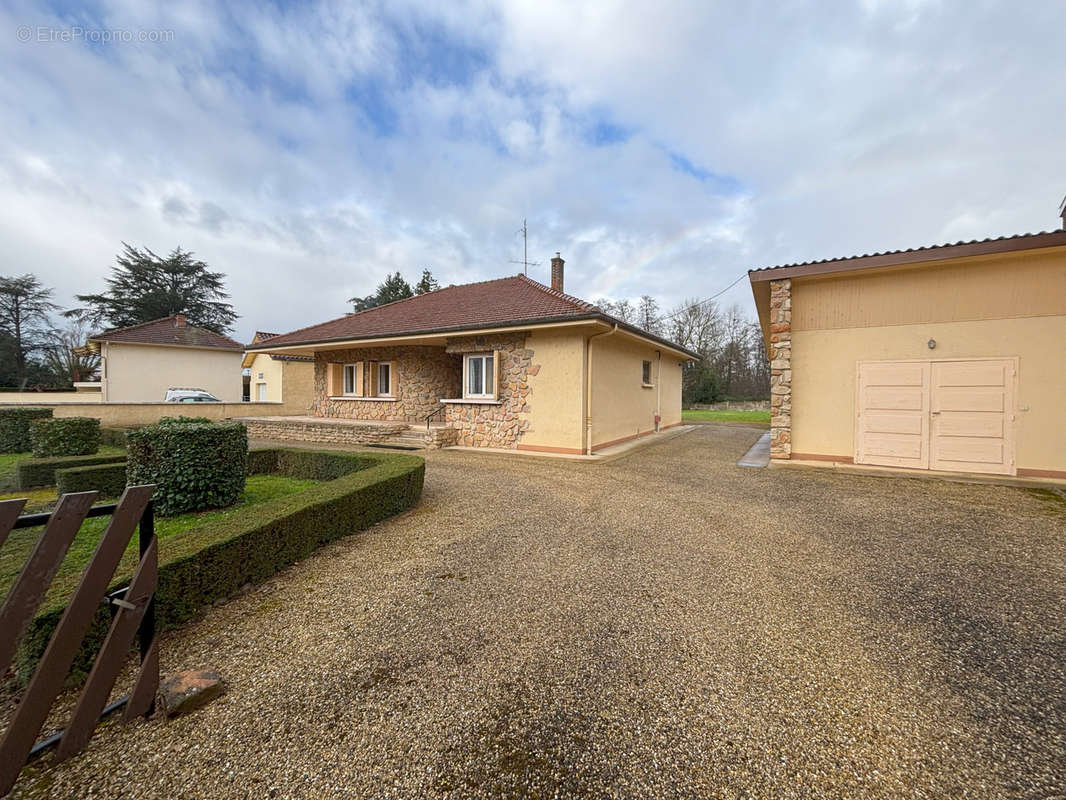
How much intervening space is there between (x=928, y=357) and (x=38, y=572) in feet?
34.2

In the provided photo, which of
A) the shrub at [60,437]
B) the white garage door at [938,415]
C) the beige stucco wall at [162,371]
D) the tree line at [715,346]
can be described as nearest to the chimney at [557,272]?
the white garage door at [938,415]

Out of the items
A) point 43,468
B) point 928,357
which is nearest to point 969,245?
point 928,357

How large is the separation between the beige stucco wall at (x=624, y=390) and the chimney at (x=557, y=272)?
3738mm

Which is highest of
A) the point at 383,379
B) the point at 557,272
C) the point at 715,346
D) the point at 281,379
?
the point at 557,272

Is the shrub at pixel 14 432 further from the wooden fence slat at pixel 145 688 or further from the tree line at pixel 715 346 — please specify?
the tree line at pixel 715 346

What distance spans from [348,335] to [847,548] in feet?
38.6

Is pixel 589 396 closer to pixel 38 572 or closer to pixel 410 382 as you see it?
pixel 410 382

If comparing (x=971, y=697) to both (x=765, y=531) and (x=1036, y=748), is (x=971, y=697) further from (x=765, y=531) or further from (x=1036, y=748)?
(x=765, y=531)

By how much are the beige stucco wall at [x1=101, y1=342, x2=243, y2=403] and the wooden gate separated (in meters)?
23.8

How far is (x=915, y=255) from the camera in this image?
6.77 m

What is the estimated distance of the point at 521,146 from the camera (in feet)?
39.9

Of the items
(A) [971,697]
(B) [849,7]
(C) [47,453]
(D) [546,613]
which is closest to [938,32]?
(B) [849,7]

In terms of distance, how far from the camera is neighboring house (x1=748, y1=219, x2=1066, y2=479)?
652cm

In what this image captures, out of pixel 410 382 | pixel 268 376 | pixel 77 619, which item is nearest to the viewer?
pixel 77 619
